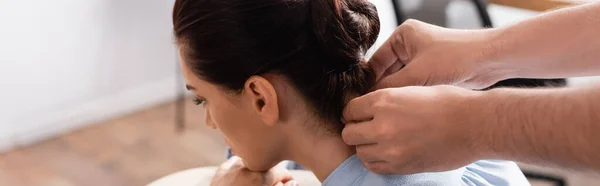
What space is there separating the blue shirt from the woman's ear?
133 millimetres

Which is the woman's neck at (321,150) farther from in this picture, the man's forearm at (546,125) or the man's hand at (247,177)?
the man's forearm at (546,125)

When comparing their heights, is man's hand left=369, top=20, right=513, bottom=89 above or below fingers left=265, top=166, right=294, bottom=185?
above

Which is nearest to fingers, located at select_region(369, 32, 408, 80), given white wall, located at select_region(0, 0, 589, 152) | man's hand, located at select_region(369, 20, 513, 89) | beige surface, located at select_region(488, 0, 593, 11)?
man's hand, located at select_region(369, 20, 513, 89)

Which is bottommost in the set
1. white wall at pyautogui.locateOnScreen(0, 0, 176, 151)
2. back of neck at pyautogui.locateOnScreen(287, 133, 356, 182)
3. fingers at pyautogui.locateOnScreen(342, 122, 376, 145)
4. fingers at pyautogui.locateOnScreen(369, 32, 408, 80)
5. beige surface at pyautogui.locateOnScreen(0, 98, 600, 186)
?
beige surface at pyautogui.locateOnScreen(0, 98, 600, 186)

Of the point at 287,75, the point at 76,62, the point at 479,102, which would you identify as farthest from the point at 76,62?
the point at 479,102

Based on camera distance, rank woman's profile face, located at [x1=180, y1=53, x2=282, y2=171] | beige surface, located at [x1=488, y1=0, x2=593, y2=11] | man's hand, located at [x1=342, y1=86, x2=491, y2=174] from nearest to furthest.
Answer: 1. man's hand, located at [x1=342, y1=86, x2=491, y2=174]
2. woman's profile face, located at [x1=180, y1=53, x2=282, y2=171]
3. beige surface, located at [x1=488, y1=0, x2=593, y2=11]

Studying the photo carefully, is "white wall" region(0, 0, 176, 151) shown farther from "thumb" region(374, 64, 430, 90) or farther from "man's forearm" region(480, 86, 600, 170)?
"man's forearm" region(480, 86, 600, 170)

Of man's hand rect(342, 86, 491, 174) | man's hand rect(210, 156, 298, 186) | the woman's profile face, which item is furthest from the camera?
man's hand rect(210, 156, 298, 186)

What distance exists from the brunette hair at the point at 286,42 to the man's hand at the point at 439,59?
0.26ft

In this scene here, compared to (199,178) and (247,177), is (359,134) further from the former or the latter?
(199,178)

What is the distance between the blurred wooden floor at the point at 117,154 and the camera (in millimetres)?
2467

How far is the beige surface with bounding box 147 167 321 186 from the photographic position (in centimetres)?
131

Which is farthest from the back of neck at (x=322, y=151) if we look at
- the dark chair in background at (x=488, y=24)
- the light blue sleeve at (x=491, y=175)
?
the dark chair in background at (x=488, y=24)

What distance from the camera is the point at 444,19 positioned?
174 cm
